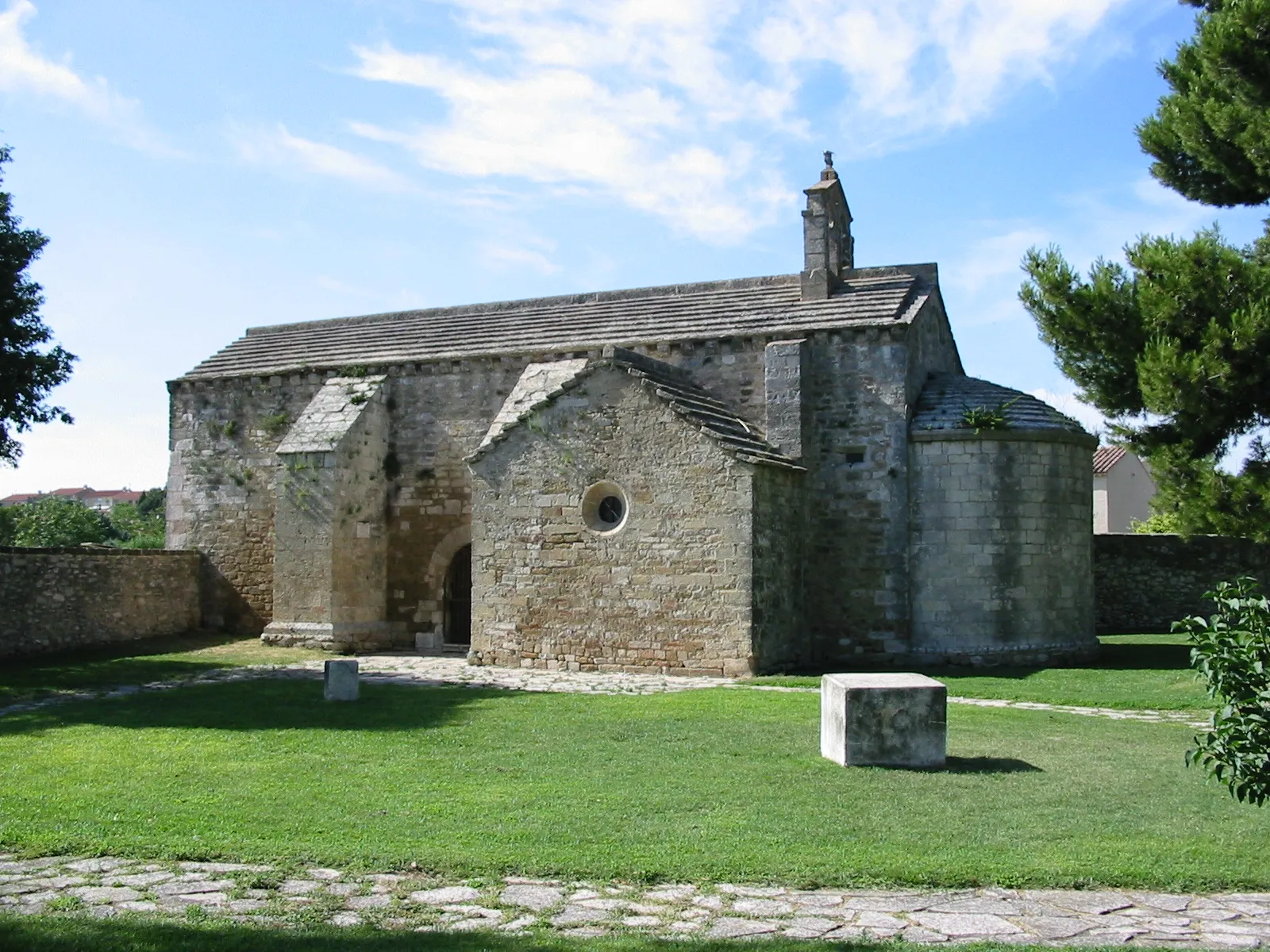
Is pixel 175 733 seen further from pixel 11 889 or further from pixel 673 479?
pixel 673 479

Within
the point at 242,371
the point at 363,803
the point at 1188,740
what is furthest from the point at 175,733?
the point at 242,371

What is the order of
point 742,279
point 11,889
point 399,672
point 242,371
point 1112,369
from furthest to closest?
1. point 242,371
2. point 742,279
3. point 399,672
4. point 1112,369
5. point 11,889

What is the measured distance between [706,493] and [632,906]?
11.0 meters

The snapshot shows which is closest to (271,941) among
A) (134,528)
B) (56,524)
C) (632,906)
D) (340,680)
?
(632,906)

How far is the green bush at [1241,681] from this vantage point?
498cm

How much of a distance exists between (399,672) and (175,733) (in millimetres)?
6091

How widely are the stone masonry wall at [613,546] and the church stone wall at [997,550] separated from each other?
3.30 meters

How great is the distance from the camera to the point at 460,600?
840 inches

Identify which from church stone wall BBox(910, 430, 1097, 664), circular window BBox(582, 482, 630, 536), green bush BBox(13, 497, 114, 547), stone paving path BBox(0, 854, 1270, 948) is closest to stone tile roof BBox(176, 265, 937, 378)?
church stone wall BBox(910, 430, 1097, 664)

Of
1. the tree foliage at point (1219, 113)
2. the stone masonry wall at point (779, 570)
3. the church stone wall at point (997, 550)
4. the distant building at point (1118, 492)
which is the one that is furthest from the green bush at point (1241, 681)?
the distant building at point (1118, 492)

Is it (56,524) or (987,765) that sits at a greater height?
(56,524)

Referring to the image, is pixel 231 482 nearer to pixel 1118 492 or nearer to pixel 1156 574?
pixel 1156 574

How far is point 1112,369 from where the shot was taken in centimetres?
1480

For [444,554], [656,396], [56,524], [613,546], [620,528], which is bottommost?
[444,554]
